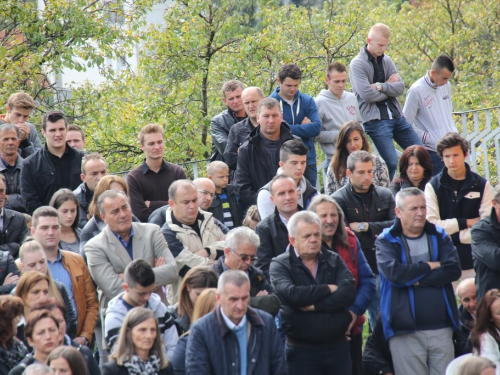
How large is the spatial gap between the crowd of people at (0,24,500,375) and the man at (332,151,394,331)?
13mm

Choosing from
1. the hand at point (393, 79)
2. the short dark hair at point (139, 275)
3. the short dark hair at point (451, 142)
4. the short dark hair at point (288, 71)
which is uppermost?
the short dark hair at point (288, 71)

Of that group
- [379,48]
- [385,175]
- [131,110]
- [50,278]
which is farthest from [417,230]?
[131,110]

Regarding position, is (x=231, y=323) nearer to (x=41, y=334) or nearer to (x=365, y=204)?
(x=41, y=334)

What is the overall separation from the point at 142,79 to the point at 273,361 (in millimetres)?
10050

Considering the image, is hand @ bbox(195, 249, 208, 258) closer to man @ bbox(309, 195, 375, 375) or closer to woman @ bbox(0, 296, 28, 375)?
man @ bbox(309, 195, 375, 375)

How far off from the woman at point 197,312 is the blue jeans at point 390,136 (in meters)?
4.40

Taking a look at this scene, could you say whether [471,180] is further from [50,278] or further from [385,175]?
[50,278]

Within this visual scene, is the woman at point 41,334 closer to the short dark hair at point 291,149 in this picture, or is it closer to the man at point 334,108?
the short dark hair at point 291,149

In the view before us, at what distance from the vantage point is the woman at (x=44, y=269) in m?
6.98

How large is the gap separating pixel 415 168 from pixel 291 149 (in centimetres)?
138

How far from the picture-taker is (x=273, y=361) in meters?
6.38

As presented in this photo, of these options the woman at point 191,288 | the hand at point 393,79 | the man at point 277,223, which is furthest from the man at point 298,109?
the woman at point 191,288

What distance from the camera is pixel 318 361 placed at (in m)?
6.85

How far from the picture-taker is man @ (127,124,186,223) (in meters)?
8.93
